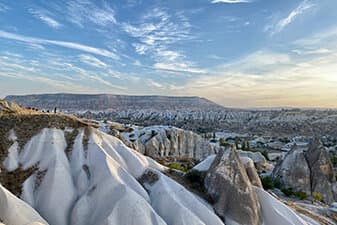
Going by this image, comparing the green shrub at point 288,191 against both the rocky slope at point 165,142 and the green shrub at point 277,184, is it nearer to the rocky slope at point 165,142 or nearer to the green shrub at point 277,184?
the green shrub at point 277,184

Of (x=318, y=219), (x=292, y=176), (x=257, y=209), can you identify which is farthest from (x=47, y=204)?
(x=292, y=176)

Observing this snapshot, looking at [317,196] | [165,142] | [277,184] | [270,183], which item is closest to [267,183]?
[270,183]

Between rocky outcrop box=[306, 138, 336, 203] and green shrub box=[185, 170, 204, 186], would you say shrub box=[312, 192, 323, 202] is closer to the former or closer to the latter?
rocky outcrop box=[306, 138, 336, 203]

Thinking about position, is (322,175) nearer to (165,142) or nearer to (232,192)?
(232,192)

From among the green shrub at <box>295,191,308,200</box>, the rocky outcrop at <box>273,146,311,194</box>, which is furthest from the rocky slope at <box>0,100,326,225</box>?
the rocky outcrop at <box>273,146,311,194</box>

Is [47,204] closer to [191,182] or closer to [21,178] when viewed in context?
[21,178]
